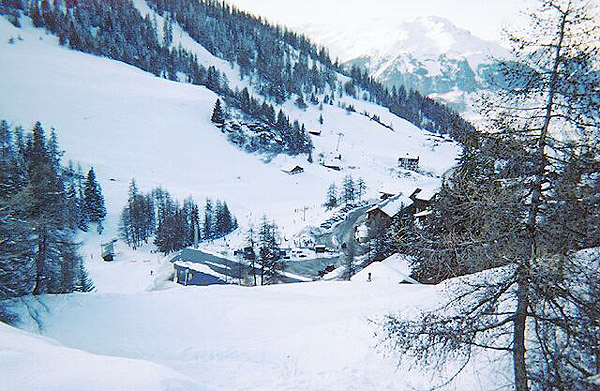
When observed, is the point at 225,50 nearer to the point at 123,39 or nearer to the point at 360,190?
the point at 123,39

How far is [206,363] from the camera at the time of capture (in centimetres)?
988

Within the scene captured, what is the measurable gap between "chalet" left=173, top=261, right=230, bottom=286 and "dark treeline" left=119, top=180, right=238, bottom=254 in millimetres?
10995

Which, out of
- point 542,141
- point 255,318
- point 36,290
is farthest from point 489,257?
point 36,290

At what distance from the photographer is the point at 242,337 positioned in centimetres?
1186

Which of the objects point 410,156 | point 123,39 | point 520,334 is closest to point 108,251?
point 520,334

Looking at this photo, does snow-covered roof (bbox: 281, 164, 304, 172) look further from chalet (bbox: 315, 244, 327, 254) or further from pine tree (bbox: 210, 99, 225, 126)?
chalet (bbox: 315, 244, 327, 254)

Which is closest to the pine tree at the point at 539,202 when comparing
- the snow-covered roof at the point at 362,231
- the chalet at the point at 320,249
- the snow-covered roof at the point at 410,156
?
the snow-covered roof at the point at 362,231

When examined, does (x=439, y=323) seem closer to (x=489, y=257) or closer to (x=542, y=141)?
(x=489, y=257)

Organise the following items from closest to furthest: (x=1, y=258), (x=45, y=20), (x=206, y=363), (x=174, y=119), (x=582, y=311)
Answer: (x=582, y=311) < (x=206, y=363) < (x=1, y=258) < (x=174, y=119) < (x=45, y=20)

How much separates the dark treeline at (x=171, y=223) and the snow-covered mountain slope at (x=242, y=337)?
1313 inches

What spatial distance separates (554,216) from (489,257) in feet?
3.13

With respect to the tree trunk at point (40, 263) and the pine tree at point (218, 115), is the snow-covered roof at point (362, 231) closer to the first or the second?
the tree trunk at point (40, 263)

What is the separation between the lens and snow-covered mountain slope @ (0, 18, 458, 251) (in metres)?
65.1

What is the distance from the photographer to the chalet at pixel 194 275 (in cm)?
3570
